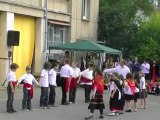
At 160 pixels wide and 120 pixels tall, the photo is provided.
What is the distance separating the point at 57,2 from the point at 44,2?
183cm

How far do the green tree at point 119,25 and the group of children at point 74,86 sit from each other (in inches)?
557

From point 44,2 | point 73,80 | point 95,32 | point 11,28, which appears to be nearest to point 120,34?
point 95,32

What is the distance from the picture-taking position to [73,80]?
66.4ft

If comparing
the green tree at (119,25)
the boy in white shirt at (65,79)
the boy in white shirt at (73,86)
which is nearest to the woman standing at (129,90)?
the boy in white shirt at (65,79)

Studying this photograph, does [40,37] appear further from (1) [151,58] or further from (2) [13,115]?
(2) [13,115]

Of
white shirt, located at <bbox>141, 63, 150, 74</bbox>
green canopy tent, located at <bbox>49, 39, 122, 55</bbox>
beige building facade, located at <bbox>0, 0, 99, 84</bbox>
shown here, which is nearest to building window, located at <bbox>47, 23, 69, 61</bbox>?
beige building facade, located at <bbox>0, 0, 99, 84</bbox>

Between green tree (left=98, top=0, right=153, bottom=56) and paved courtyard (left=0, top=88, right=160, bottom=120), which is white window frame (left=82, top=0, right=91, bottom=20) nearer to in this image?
green tree (left=98, top=0, right=153, bottom=56)

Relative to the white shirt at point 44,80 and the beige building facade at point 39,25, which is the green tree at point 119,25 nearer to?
the beige building facade at point 39,25

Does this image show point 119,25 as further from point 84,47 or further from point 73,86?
point 73,86

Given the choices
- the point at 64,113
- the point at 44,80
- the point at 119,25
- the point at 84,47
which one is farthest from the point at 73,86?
the point at 119,25

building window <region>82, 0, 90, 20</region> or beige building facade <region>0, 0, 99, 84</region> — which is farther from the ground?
building window <region>82, 0, 90, 20</region>

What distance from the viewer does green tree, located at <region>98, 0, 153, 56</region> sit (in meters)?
34.8

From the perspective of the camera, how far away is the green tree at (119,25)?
114 ft

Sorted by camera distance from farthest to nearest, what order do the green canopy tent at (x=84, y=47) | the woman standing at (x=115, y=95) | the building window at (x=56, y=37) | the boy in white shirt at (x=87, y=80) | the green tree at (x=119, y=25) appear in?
the green tree at (x=119, y=25), the building window at (x=56, y=37), the green canopy tent at (x=84, y=47), the boy in white shirt at (x=87, y=80), the woman standing at (x=115, y=95)
